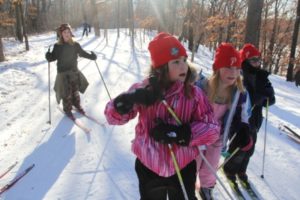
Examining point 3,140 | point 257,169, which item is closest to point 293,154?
point 257,169

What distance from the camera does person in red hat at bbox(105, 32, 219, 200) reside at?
2.38 metres

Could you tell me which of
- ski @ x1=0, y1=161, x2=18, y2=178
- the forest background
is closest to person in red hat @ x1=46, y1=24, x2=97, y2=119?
ski @ x1=0, y1=161, x2=18, y2=178

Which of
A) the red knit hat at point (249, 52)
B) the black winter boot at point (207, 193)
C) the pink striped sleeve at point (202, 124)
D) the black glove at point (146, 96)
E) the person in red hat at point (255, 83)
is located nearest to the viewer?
the black glove at point (146, 96)

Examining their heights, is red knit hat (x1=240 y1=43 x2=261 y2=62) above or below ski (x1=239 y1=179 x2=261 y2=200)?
above

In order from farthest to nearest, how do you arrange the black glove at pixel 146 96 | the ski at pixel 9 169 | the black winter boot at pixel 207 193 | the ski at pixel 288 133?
1. the ski at pixel 288 133
2. the ski at pixel 9 169
3. the black winter boot at pixel 207 193
4. the black glove at pixel 146 96

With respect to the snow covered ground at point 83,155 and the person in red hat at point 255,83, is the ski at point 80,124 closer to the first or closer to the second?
the snow covered ground at point 83,155

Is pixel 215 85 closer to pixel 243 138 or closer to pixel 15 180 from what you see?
pixel 243 138

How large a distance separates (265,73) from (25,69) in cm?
1099

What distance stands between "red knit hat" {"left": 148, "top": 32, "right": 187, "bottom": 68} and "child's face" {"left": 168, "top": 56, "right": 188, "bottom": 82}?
4cm

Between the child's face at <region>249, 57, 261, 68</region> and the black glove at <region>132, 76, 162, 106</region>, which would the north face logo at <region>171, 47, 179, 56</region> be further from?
the child's face at <region>249, 57, 261, 68</region>

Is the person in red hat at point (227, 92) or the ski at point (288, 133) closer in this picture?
the person in red hat at point (227, 92)

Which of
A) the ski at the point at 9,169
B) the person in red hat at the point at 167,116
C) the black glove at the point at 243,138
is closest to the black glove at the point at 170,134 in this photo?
the person in red hat at the point at 167,116

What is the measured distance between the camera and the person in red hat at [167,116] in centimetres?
238

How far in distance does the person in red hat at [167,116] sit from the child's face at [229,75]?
33.6 inches
